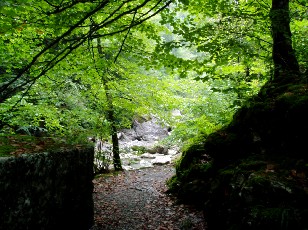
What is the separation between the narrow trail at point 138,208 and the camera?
6086 millimetres

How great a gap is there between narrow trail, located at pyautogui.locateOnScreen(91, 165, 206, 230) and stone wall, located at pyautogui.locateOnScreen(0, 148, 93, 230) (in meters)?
1.05

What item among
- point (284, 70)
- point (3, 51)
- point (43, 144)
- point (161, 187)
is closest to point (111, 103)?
point (161, 187)

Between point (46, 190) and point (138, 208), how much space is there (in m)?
4.01

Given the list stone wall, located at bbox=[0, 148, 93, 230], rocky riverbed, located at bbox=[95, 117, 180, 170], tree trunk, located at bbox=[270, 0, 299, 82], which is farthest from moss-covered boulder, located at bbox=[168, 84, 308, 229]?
rocky riverbed, located at bbox=[95, 117, 180, 170]

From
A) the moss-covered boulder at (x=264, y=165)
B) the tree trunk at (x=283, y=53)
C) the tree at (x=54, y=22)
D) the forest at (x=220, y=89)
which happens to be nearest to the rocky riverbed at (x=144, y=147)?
the forest at (x=220, y=89)

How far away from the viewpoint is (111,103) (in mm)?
11375

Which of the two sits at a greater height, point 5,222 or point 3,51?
point 3,51

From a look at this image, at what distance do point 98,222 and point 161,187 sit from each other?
407cm

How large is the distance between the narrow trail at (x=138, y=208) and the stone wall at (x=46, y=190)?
3.45 ft

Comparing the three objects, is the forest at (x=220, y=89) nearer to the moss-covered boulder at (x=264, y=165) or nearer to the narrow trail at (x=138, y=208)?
the moss-covered boulder at (x=264, y=165)

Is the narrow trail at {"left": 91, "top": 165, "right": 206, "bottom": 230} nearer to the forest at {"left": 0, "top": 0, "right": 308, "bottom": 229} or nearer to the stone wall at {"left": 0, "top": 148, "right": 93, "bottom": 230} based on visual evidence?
the forest at {"left": 0, "top": 0, "right": 308, "bottom": 229}

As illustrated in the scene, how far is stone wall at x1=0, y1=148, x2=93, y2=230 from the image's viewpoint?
3258 mm

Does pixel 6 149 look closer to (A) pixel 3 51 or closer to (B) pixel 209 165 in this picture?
(A) pixel 3 51

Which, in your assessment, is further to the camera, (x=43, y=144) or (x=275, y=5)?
(x=275, y=5)
